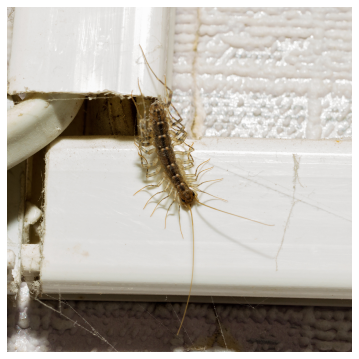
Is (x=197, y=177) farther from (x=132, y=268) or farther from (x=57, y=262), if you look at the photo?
(x=57, y=262)

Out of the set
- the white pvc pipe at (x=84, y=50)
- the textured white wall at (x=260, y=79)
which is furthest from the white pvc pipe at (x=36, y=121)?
the textured white wall at (x=260, y=79)

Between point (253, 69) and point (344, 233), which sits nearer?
point (344, 233)

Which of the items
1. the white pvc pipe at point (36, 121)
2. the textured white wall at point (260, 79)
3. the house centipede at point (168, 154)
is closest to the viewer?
the white pvc pipe at point (36, 121)

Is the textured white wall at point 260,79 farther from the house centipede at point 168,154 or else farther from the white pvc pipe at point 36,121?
the white pvc pipe at point 36,121

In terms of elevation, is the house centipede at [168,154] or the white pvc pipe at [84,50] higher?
the white pvc pipe at [84,50]

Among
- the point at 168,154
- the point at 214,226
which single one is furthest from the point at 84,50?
the point at 214,226
